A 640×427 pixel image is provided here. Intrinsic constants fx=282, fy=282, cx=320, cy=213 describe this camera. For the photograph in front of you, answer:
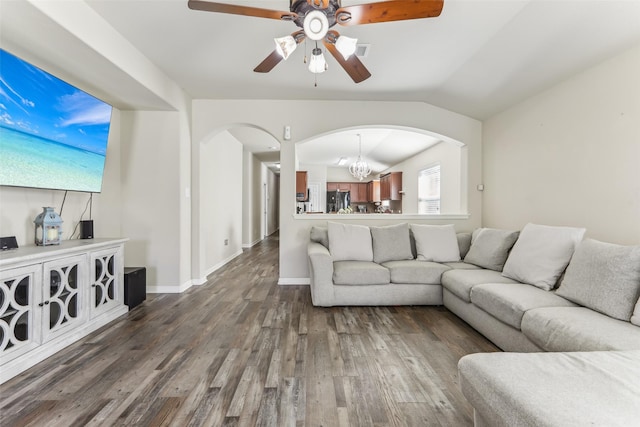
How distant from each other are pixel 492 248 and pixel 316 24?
9.06 feet

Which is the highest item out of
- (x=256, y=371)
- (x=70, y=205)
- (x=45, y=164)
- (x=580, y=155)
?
(x=580, y=155)

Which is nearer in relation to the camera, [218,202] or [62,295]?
[62,295]

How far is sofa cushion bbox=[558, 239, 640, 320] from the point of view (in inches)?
67.2

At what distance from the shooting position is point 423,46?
8.75 ft

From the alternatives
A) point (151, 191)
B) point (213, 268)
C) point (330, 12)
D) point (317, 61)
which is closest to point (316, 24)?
point (330, 12)

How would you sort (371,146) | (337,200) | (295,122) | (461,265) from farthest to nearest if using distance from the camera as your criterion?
(337,200)
(371,146)
(295,122)
(461,265)

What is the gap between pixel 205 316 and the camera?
285 cm

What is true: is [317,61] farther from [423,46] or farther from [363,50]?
[423,46]

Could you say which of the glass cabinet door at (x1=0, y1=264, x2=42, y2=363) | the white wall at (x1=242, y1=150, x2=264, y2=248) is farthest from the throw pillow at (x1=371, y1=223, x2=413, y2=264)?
the white wall at (x1=242, y1=150, x2=264, y2=248)

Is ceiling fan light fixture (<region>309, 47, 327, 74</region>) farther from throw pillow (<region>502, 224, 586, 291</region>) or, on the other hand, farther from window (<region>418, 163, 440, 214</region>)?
window (<region>418, 163, 440, 214</region>)

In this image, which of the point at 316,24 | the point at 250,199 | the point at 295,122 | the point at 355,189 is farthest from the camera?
the point at 355,189

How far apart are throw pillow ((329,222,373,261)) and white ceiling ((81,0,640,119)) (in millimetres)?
1795

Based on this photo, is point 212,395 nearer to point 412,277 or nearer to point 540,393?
point 540,393

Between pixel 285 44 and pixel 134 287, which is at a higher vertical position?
pixel 285 44
